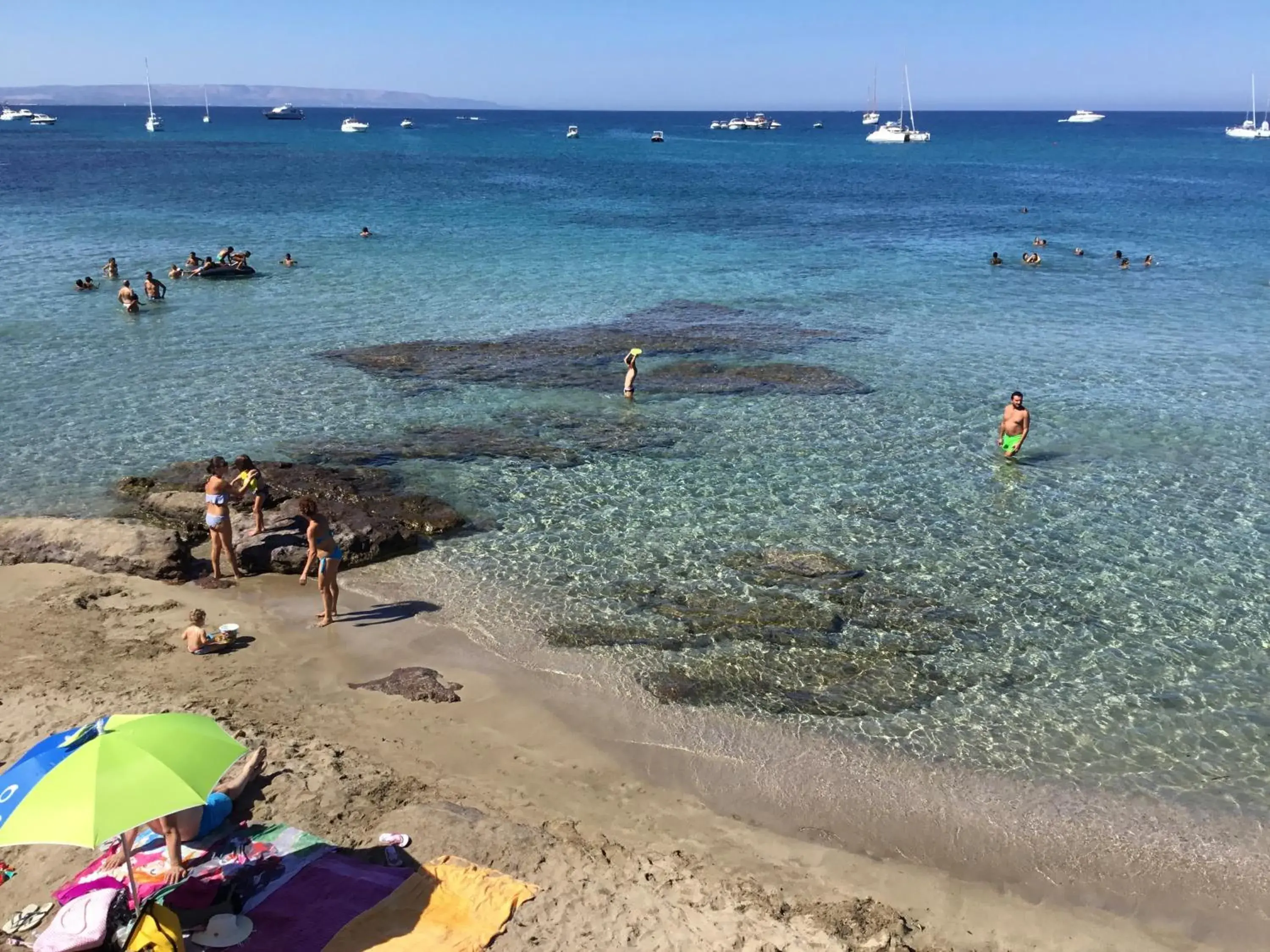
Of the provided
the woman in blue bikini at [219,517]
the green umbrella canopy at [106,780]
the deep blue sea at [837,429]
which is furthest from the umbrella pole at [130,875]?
the woman in blue bikini at [219,517]

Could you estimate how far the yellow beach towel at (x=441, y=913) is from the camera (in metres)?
7.90

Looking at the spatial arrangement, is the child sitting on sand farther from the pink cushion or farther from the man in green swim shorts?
the man in green swim shorts

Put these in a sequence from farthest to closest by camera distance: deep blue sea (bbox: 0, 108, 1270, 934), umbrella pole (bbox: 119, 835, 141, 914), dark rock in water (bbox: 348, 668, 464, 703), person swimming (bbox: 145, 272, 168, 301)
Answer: person swimming (bbox: 145, 272, 168, 301), deep blue sea (bbox: 0, 108, 1270, 934), dark rock in water (bbox: 348, 668, 464, 703), umbrella pole (bbox: 119, 835, 141, 914)

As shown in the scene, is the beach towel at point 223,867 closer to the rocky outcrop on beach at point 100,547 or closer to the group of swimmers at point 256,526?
the group of swimmers at point 256,526

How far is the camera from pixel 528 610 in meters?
14.0

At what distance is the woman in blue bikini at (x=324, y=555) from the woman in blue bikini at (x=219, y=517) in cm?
158

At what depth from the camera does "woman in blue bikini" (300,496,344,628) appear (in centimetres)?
1320

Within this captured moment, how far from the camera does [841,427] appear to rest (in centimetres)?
2141

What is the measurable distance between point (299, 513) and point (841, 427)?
38.4ft

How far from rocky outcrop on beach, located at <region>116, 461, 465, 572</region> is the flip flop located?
7.25m

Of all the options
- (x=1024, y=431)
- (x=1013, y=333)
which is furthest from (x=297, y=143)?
(x=1024, y=431)

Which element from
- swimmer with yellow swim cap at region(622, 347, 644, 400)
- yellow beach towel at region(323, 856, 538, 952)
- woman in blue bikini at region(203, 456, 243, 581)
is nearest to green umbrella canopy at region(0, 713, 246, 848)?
yellow beach towel at region(323, 856, 538, 952)

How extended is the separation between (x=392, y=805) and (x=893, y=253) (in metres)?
41.6

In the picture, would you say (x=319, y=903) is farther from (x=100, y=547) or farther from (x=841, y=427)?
(x=841, y=427)
